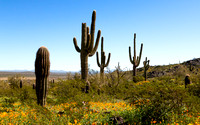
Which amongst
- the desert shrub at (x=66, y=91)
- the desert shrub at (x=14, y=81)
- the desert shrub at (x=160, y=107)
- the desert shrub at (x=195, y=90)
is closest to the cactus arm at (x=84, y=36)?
the desert shrub at (x=66, y=91)

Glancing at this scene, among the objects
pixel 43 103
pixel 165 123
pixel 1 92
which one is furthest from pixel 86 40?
pixel 165 123

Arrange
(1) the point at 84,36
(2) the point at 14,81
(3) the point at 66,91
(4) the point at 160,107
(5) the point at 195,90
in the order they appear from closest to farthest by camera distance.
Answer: (4) the point at 160,107 → (5) the point at 195,90 → (3) the point at 66,91 → (1) the point at 84,36 → (2) the point at 14,81

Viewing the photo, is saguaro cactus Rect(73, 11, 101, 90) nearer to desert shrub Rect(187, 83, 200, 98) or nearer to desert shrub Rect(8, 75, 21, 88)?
desert shrub Rect(187, 83, 200, 98)

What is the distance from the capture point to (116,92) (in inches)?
563

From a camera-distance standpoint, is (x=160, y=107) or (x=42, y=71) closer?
(x=160, y=107)

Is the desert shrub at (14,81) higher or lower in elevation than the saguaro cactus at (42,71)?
lower

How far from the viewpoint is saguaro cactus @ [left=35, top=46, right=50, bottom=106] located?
996 centimetres

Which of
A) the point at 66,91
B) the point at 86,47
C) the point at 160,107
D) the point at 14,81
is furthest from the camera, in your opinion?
the point at 14,81

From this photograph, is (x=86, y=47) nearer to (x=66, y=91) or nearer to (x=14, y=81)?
(x=66, y=91)

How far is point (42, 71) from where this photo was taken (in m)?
9.98

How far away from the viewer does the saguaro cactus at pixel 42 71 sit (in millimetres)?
9961

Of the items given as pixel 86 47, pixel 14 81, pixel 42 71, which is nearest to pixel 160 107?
pixel 42 71

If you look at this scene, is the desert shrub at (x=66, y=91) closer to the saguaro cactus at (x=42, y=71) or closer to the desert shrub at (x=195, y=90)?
the saguaro cactus at (x=42, y=71)

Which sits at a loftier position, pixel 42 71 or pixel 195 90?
pixel 42 71
